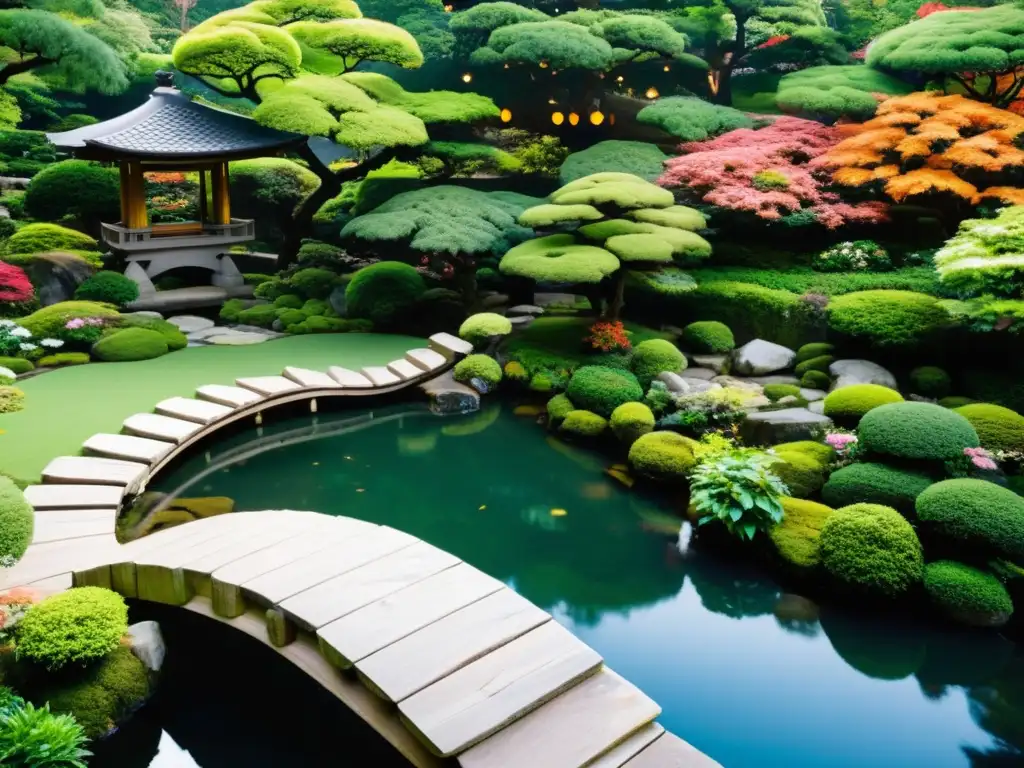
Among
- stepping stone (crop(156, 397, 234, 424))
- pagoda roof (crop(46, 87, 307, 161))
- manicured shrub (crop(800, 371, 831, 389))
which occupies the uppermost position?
pagoda roof (crop(46, 87, 307, 161))

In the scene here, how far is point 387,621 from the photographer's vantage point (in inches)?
191

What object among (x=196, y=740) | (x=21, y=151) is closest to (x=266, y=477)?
(x=196, y=740)

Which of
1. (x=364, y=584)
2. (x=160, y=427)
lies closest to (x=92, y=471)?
(x=160, y=427)

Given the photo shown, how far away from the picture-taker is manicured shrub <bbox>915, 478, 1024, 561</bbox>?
653cm

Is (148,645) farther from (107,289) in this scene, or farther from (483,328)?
(107,289)

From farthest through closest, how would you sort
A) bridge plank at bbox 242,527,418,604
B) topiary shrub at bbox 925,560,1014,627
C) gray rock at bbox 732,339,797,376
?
gray rock at bbox 732,339,797,376
topiary shrub at bbox 925,560,1014,627
bridge plank at bbox 242,527,418,604

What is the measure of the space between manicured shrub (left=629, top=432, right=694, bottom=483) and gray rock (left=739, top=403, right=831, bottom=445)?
82cm

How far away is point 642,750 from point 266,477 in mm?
6361

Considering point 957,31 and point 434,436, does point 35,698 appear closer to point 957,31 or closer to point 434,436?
point 434,436

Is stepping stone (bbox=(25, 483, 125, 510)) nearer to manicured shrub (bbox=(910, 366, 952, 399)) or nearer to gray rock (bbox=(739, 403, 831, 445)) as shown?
gray rock (bbox=(739, 403, 831, 445))

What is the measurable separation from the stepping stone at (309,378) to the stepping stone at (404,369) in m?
1.01

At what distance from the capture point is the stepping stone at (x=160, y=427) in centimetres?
857

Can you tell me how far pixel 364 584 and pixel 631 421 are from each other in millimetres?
5340

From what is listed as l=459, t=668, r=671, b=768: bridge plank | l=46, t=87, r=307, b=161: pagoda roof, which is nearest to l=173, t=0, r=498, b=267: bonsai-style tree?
l=46, t=87, r=307, b=161: pagoda roof
